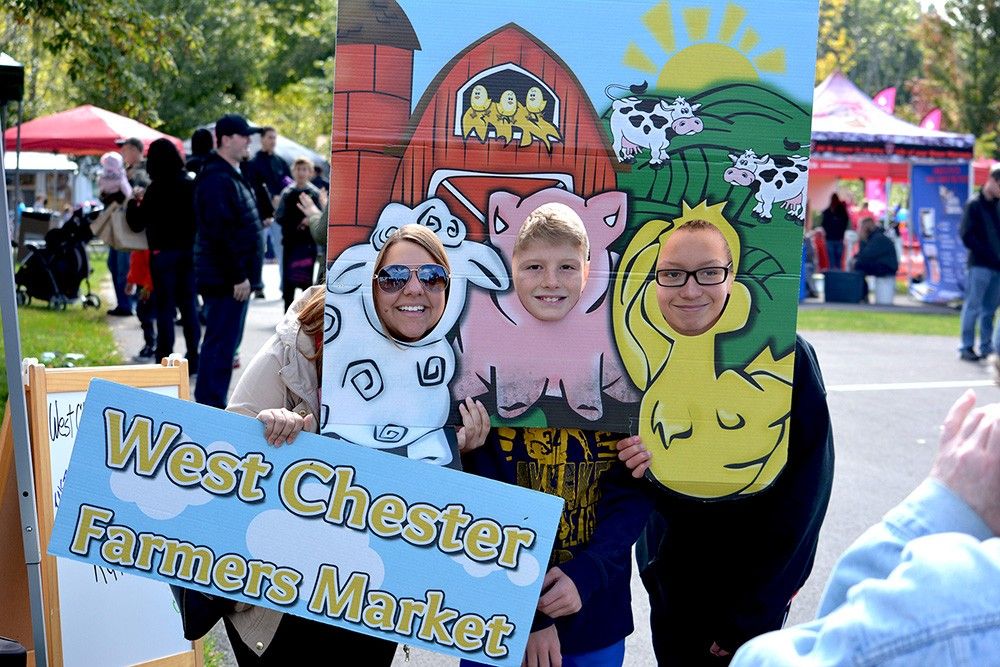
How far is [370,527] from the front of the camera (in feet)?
8.04

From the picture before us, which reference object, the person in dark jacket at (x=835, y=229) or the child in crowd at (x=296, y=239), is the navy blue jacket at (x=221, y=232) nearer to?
the child in crowd at (x=296, y=239)

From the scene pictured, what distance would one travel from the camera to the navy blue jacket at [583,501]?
2658 mm

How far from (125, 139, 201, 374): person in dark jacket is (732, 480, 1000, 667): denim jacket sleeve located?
9.34m

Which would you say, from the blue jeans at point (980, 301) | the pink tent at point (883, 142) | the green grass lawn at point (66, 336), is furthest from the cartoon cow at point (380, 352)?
the pink tent at point (883, 142)

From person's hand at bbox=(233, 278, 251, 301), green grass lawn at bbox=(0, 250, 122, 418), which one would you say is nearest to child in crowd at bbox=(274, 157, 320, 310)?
green grass lawn at bbox=(0, 250, 122, 418)

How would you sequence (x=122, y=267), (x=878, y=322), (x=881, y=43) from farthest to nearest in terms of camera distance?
(x=881, y=43)
(x=878, y=322)
(x=122, y=267)

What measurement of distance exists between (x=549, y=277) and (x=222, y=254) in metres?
6.40

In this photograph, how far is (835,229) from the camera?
24.5m

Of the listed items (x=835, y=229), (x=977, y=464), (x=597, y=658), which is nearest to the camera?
(x=977, y=464)

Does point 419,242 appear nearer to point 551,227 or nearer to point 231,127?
point 551,227

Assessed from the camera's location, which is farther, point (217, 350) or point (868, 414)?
point (868, 414)

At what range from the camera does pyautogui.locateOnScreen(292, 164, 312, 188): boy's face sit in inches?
465

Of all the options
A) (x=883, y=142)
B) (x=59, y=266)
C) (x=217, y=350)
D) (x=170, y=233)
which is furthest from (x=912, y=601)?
(x=883, y=142)

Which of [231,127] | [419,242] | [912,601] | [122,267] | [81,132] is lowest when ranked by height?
[122,267]
